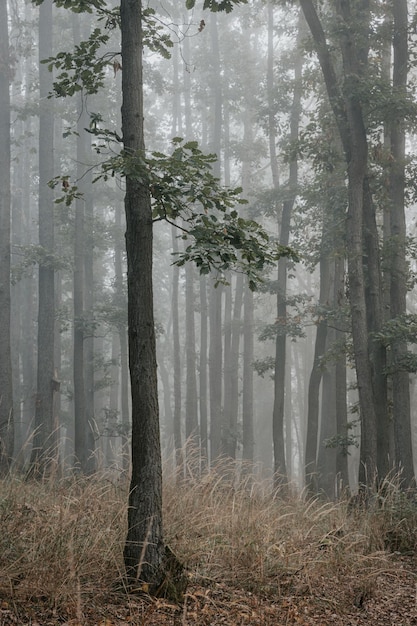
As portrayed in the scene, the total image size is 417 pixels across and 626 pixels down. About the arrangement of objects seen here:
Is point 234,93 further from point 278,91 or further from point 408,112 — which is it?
point 408,112

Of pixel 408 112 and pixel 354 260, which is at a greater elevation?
pixel 408 112

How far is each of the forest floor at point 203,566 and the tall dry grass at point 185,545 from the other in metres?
0.01

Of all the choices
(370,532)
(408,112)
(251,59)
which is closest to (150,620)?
(370,532)

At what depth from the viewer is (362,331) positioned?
35.9ft

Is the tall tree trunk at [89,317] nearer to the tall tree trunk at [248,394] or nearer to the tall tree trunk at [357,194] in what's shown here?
the tall tree trunk at [248,394]

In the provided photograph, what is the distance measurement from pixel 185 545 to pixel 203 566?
34 centimetres

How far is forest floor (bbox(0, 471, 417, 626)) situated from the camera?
4.66 meters

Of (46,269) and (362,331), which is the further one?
(46,269)

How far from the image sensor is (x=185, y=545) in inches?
231

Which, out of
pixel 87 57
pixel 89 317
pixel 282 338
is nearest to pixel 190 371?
pixel 89 317

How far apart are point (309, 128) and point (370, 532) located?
7.59 meters

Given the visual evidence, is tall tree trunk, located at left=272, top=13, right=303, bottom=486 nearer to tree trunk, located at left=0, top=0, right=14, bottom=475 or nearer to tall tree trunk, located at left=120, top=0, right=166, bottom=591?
tree trunk, located at left=0, top=0, right=14, bottom=475

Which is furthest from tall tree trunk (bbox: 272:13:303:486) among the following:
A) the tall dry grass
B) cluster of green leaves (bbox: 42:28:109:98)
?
cluster of green leaves (bbox: 42:28:109:98)

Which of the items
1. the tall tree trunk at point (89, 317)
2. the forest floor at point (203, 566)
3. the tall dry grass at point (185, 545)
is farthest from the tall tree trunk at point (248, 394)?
the forest floor at point (203, 566)
